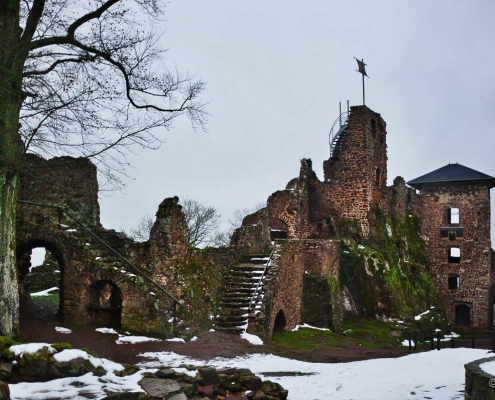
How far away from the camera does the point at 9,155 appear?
13398 millimetres

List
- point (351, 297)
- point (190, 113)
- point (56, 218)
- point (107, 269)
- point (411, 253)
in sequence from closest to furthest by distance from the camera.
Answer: point (190, 113), point (107, 269), point (56, 218), point (351, 297), point (411, 253)

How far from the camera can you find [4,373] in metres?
10.3

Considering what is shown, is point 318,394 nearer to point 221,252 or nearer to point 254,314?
point 254,314

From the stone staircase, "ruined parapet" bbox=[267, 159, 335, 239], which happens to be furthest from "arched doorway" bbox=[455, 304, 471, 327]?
the stone staircase

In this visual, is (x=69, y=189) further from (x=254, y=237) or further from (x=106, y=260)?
(x=254, y=237)

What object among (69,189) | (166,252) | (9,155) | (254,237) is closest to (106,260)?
(166,252)

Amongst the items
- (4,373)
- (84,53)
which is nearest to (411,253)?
(84,53)

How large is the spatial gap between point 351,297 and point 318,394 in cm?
1885

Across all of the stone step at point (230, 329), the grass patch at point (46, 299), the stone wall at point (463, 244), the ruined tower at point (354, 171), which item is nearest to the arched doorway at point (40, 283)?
the grass patch at point (46, 299)

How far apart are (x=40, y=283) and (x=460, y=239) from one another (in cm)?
2916

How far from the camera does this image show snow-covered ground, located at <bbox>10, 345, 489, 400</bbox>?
1039cm

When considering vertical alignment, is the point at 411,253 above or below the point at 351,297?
above

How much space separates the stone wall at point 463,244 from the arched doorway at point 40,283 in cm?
2751

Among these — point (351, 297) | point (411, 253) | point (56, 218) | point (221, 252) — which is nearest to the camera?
point (56, 218)
